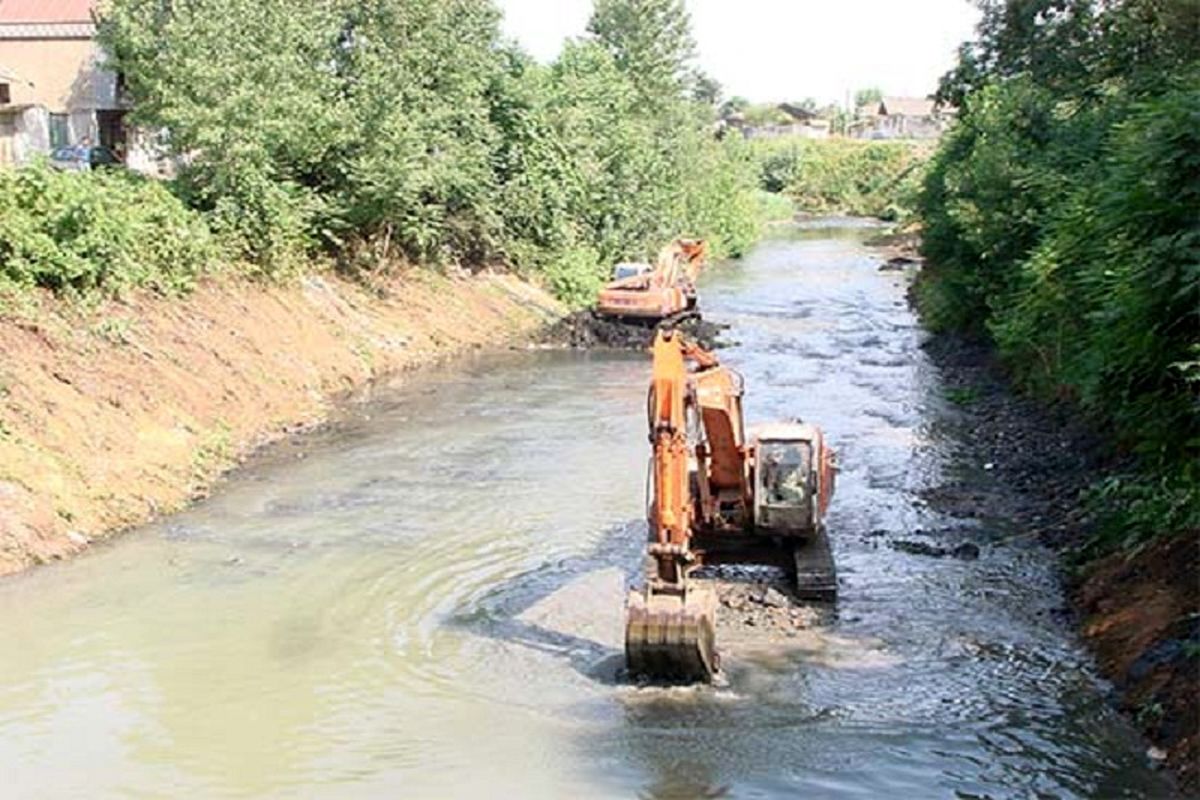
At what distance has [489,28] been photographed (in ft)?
124

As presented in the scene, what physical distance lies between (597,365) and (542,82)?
1547 centimetres

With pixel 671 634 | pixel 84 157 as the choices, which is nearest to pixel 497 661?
pixel 671 634

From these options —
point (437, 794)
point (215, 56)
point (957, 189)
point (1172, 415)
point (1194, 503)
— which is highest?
point (215, 56)

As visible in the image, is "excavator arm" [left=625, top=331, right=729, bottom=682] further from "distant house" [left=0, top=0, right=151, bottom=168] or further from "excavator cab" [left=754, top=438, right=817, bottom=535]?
"distant house" [left=0, top=0, right=151, bottom=168]

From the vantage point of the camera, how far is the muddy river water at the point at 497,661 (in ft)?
34.4

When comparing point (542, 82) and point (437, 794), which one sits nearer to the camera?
point (437, 794)

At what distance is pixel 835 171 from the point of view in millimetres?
108938

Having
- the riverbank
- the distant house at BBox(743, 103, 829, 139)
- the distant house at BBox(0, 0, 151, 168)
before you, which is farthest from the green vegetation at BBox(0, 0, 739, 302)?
the distant house at BBox(743, 103, 829, 139)

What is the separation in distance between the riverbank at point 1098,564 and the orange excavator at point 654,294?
10.8 meters

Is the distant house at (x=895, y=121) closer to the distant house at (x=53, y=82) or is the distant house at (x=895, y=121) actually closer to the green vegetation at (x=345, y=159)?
the green vegetation at (x=345, y=159)

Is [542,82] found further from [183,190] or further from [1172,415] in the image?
[1172,415]

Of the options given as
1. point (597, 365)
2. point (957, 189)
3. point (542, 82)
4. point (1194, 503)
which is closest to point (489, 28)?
point (542, 82)

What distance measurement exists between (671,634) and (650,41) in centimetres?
5612

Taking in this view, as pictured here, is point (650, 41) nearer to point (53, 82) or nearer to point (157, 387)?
point (53, 82)
